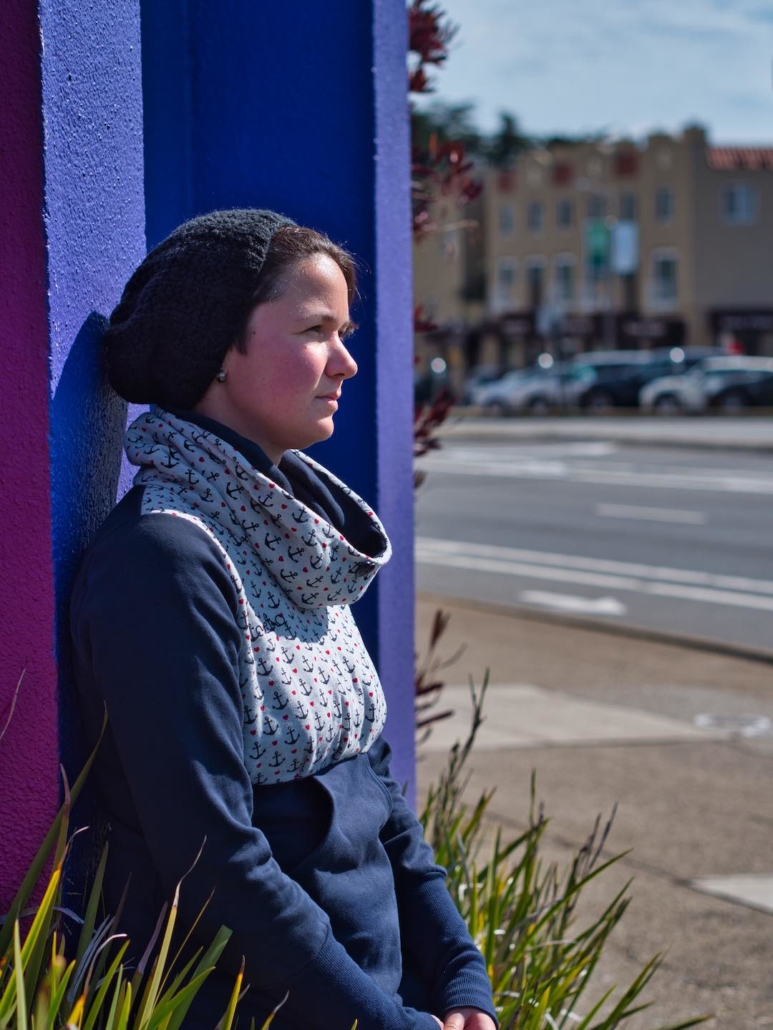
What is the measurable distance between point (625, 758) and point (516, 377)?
44.6 metres

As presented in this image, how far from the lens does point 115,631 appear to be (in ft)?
5.69

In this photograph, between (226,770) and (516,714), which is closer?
(226,770)

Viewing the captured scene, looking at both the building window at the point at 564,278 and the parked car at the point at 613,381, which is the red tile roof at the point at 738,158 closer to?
the building window at the point at 564,278

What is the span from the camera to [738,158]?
63.1m

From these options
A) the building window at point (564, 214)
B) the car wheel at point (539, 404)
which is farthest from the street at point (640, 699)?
the building window at point (564, 214)

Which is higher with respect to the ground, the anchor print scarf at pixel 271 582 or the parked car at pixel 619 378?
the anchor print scarf at pixel 271 582

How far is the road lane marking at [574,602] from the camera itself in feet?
37.2

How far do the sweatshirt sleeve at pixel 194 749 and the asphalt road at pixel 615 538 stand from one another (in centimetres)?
851

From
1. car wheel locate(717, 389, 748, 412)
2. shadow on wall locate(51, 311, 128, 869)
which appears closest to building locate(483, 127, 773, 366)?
car wheel locate(717, 389, 748, 412)

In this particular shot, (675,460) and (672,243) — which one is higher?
(672,243)

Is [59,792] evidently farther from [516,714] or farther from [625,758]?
[516,714]

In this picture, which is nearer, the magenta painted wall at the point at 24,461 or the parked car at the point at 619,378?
the magenta painted wall at the point at 24,461

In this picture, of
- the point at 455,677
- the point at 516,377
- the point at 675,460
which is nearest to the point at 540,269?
the point at 516,377

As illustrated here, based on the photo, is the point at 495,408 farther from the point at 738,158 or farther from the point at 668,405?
the point at 738,158
